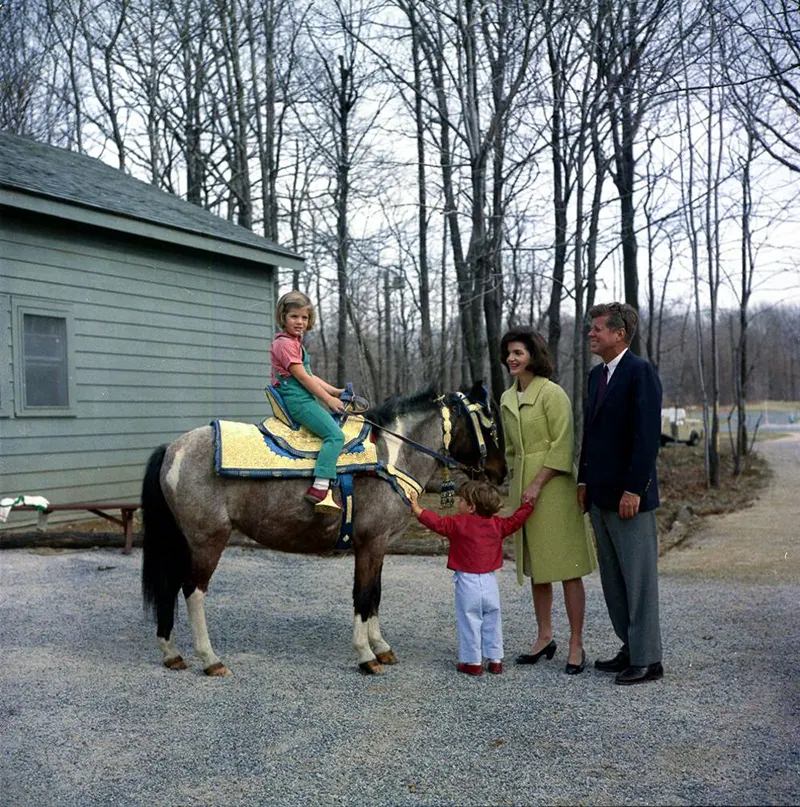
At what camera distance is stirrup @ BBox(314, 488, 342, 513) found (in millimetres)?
4691

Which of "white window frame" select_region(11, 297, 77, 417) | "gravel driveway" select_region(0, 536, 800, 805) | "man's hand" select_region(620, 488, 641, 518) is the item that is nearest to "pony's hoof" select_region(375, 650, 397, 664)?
"gravel driveway" select_region(0, 536, 800, 805)

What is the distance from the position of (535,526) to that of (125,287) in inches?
286

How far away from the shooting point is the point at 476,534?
4578mm

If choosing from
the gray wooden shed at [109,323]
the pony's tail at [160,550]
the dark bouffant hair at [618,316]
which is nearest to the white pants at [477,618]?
the dark bouffant hair at [618,316]

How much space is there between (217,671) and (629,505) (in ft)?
7.96

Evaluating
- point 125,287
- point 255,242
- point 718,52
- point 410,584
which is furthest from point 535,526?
point 718,52

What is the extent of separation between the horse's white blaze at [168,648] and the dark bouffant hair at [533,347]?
2526 millimetres

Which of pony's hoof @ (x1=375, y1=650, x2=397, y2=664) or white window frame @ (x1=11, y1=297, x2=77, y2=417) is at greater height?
white window frame @ (x1=11, y1=297, x2=77, y2=417)

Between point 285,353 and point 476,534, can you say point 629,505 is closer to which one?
point 476,534

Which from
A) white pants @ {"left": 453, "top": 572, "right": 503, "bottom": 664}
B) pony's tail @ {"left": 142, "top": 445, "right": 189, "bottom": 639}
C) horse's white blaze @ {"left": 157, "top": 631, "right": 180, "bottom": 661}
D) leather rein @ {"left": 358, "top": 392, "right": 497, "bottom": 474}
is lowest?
horse's white blaze @ {"left": 157, "top": 631, "right": 180, "bottom": 661}

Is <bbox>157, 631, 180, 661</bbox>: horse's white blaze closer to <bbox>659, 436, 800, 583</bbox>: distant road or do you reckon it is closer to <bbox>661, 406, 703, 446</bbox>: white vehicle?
<bbox>659, 436, 800, 583</bbox>: distant road

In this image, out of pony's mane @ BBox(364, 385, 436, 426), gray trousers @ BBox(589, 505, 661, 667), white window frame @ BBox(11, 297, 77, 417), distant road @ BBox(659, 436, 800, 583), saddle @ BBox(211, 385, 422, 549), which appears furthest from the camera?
white window frame @ BBox(11, 297, 77, 417)

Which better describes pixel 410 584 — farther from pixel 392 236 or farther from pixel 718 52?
pixel 392 236

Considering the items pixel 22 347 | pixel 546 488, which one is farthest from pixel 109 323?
pixel 546 488
